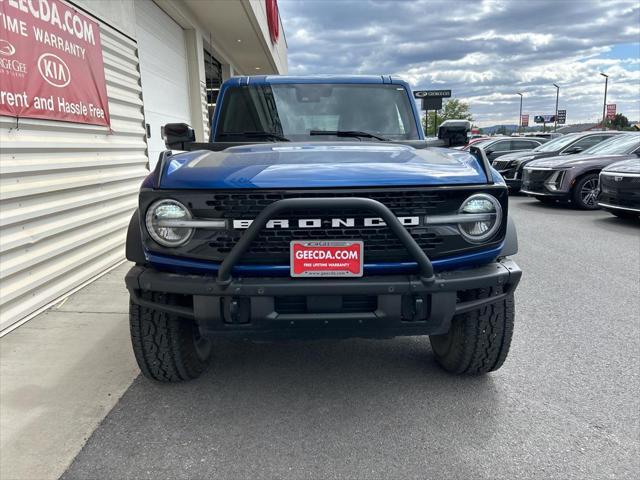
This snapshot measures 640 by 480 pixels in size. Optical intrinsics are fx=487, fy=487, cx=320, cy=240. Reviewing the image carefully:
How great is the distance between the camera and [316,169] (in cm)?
225

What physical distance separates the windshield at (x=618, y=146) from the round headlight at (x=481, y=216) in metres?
9.09

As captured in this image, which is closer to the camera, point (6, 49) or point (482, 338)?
point (482, 338)

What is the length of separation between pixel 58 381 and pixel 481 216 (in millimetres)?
2623

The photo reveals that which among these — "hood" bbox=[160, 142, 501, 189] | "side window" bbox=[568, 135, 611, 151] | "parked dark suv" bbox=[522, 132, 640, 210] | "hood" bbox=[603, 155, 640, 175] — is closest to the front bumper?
"hood" bbox=[160, 142, 501, 189]

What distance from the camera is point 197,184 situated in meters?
2.24

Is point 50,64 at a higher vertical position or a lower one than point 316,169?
higher

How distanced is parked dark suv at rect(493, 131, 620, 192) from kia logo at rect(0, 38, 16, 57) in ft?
36.4

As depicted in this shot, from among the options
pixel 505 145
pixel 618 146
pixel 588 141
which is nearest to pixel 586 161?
pixel 618 146

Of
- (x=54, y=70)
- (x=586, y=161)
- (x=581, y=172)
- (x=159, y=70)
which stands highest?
(x=159, y=70)

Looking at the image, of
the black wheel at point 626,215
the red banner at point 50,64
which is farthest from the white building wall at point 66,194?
the black wheel at point 626,215

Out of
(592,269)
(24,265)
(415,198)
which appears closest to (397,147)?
(415,198)

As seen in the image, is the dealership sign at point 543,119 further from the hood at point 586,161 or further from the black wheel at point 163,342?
the black wheel at point 163,342

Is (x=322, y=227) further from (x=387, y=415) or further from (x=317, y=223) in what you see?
(x=387, y=415)

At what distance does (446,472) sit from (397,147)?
1743mm
